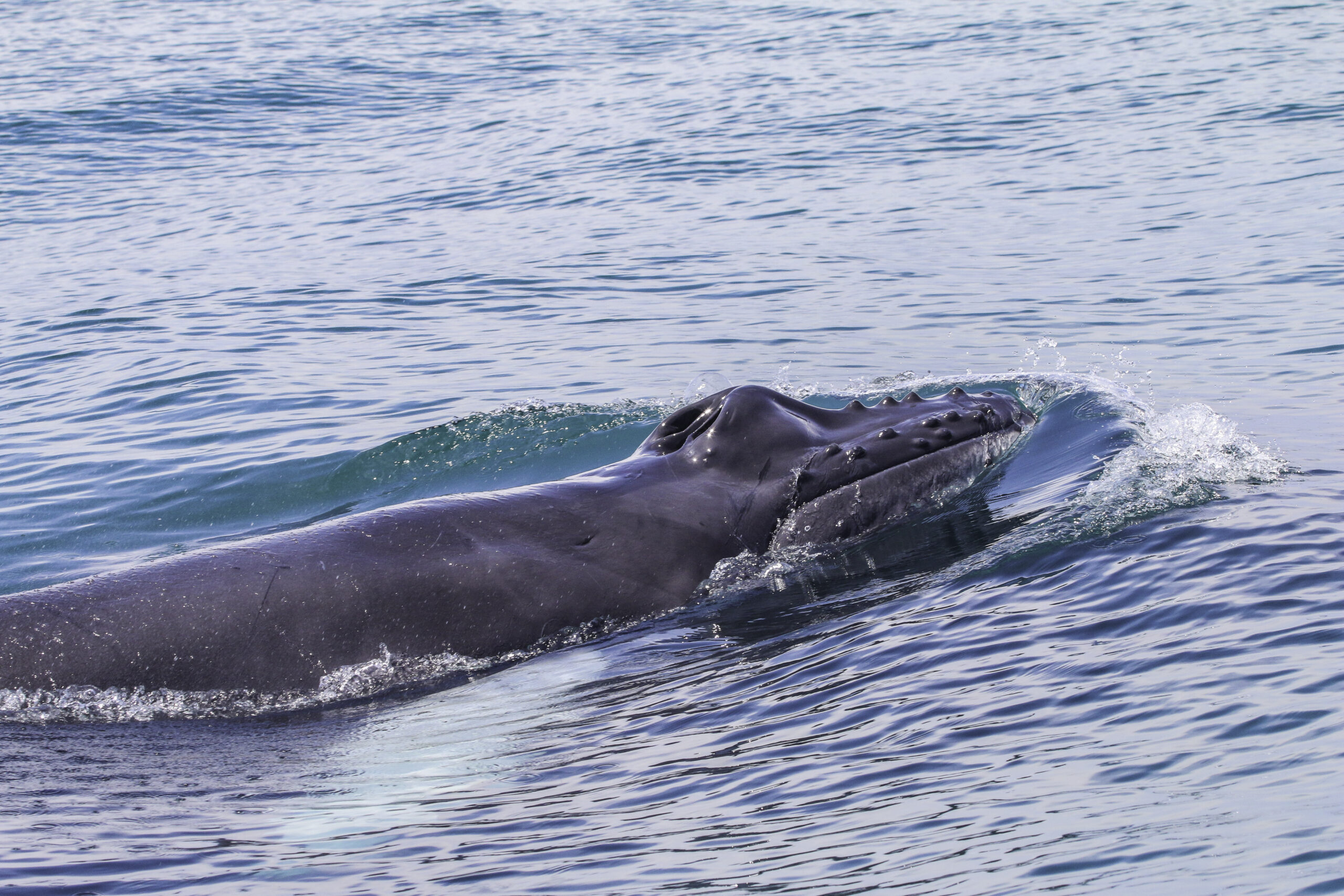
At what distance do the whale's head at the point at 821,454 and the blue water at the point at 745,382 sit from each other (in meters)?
0.31

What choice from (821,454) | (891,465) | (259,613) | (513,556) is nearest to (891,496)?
(891,465)

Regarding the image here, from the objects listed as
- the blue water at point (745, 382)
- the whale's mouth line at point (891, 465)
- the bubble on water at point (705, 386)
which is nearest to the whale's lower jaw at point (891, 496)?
the whale's mouth line at point (891, 465)

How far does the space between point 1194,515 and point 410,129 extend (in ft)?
97.6

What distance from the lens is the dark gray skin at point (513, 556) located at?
7293 mm

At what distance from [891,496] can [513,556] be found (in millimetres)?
2476

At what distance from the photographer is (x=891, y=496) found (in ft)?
29.6

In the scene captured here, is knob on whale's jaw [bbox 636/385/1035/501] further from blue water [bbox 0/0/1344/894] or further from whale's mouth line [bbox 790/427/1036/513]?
blue water [bbox 0/0/1344/894]

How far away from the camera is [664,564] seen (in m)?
8.29

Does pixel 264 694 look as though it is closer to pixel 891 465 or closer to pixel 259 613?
pixel 259 613

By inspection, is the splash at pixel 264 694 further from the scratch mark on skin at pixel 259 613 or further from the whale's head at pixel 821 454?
→ the whale's head at pixel 821 454

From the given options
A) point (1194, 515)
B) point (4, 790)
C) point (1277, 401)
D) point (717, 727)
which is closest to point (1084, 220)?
point (1277, 401)

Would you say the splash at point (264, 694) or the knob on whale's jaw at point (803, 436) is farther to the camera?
the knob on whale's jaw at point (803, 436)

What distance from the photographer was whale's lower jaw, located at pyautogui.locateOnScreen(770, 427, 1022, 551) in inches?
344

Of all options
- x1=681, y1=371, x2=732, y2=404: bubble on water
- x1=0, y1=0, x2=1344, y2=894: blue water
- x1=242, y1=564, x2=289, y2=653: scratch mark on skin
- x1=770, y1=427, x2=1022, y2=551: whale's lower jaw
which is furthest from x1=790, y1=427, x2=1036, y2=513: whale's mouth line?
x1=242, y1=564, x2=289, y2=653: scratch mark on skin
